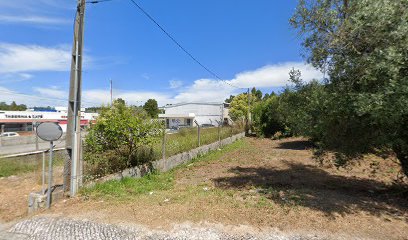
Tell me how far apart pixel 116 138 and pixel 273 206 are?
440 centimetres

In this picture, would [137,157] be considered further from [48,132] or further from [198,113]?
[198,113]

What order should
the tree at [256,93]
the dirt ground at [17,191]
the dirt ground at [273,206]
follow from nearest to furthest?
1. the dirt ground at [273,206]
2. the dirt ground at [17,191]
3. the tree at [256,93]

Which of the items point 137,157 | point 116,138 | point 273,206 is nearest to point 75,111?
point 116,138

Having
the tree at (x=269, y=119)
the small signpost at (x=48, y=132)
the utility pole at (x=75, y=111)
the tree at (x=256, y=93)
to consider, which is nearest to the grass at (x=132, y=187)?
the utility pole at (x=75, y=111)

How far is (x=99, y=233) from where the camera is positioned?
15.3ft

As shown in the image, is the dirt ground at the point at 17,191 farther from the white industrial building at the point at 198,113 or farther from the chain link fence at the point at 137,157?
the white industrial building at the point at 198,113

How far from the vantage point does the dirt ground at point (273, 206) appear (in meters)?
4.77

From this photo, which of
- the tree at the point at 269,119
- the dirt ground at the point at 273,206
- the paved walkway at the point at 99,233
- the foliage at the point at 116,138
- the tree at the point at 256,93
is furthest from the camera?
the tree at the point at 256,93

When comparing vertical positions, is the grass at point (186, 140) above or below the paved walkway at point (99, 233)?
above

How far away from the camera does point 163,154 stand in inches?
388

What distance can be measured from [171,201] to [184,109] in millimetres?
64024

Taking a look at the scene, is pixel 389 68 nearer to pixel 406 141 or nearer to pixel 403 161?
pixel 406 141

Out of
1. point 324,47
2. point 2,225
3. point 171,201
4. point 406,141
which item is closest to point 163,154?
point 171,201

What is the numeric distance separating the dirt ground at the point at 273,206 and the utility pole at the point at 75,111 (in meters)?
0.63
